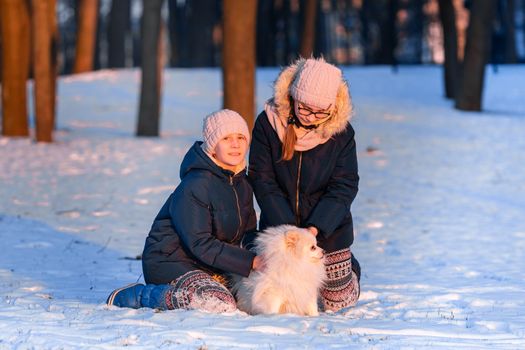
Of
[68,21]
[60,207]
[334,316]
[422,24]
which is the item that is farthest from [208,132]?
[68,21]

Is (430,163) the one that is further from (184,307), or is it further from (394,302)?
(184,307)

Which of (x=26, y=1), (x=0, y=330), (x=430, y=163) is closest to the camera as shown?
(x=0, y=330)

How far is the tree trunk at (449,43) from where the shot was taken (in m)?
27.7

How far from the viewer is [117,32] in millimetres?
42906

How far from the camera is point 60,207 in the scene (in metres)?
13.7

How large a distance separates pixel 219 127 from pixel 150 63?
48.0 ft

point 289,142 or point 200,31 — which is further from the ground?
point 200,31

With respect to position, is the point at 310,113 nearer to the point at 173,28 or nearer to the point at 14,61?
the point at 14,61

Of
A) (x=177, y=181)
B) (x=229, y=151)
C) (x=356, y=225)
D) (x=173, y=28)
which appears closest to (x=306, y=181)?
(x=229, y=151)

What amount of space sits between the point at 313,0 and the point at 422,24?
28.1 meters

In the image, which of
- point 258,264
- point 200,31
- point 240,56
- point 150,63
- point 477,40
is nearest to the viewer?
point 258,264

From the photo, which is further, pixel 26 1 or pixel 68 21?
pixel 68 21

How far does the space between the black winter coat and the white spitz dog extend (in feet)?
1.16

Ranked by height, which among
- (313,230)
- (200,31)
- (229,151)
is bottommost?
(313,230)
